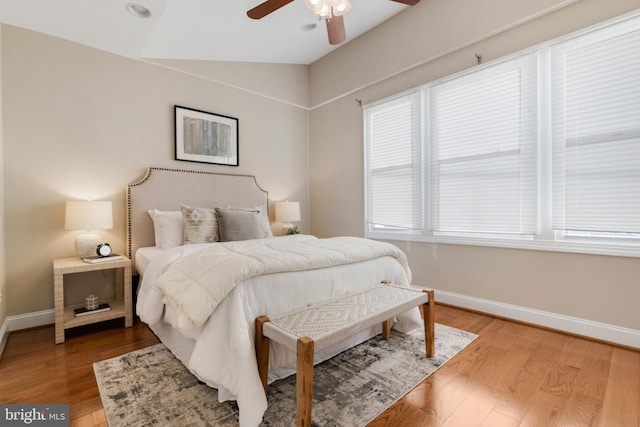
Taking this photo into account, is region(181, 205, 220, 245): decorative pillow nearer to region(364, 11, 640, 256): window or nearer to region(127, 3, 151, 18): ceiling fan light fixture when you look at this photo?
region(127, 3, 151, 18): ceiling fan light fixture

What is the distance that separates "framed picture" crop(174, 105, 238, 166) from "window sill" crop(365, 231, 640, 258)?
98.4 inches

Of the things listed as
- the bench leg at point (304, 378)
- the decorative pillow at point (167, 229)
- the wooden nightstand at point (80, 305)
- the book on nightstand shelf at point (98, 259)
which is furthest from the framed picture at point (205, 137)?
the bench leg at point (304, 378)

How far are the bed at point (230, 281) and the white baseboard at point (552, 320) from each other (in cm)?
93

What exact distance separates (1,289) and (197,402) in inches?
83.1

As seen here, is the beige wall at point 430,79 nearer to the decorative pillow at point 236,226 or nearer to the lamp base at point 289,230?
the lamp base at point 289,230

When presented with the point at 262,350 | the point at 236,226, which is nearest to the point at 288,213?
the point at 236,226

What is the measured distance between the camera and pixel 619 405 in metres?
1.55

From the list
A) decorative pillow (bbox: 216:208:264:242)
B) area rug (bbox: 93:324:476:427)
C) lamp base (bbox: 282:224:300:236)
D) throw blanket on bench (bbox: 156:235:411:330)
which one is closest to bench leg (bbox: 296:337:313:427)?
area rug (bbox: 93:324:476:427)

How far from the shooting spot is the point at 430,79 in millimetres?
3242

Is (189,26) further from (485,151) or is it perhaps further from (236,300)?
(485,151)

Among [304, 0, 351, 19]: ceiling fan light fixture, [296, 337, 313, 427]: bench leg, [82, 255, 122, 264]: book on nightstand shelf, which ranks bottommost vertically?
[296, 337, 313, 427]: bench leg

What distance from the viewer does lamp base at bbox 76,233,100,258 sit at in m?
2.67

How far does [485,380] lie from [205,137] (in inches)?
141

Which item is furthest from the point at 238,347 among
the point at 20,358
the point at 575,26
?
the point at 575,26
